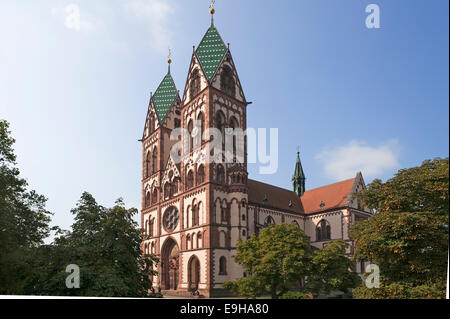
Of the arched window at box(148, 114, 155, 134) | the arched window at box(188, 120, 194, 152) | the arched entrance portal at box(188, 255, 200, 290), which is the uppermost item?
the arched window at box(148, 114, 155, 134)

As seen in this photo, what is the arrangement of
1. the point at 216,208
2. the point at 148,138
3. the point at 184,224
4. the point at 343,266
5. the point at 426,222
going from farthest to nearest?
1. the point at 148,138
2. the point at 184,224
3. the point at 216,208
4. the point at 343,266
5. the point at 426,222

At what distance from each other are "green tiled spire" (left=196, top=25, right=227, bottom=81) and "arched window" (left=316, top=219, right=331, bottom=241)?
77.9 ft

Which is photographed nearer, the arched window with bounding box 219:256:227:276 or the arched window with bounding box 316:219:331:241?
the arched window with bounding box 219:256:227:276

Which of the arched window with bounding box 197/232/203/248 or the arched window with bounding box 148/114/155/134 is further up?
the arched window with bounding box 148/114/155/134

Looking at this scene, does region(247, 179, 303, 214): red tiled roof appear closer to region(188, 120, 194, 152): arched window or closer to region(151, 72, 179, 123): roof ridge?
region(188, 120, 194, 152): arched window

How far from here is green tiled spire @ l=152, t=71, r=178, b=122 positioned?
167 feet

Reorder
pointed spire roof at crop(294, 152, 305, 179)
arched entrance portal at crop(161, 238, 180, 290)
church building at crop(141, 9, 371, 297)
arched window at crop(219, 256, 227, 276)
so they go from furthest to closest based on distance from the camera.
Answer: pointed spire roof at crop(294, 152, 305, 179), arched entrance portal at crop(161, 238, 180, 290), church building at crop(141, 9, 371, 297), arched window at crop(219, 256, 227, 276)

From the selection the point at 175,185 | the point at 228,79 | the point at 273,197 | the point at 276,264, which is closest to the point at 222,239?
the point at 175,185

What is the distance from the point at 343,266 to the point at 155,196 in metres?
27.0

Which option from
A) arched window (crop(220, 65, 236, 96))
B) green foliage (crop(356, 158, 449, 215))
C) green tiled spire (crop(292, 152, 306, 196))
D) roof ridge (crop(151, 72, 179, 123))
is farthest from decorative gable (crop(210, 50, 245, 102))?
green foliage (crop(356, 158, 449, 215))

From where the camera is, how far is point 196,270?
37688 mm

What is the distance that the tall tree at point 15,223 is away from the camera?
1579 cm
